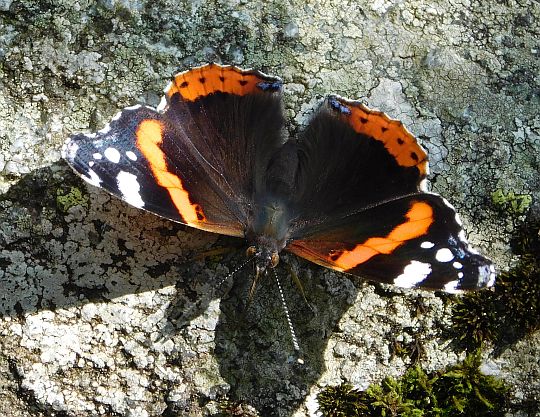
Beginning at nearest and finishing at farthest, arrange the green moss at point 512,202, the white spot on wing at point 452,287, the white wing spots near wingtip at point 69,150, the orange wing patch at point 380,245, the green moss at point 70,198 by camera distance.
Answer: the white spot on wing at point 452,287
the white wing spots near wingtip at point 69,150
the orange wing patch at point 380,245
the green moss at point 70,198
the green moss at point 512,202

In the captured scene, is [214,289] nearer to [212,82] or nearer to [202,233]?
[202,233]

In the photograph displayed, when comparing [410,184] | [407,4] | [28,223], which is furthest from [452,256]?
[28,223]

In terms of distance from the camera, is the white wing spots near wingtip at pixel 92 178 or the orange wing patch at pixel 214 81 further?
the orange wing patch at pixel 214 81

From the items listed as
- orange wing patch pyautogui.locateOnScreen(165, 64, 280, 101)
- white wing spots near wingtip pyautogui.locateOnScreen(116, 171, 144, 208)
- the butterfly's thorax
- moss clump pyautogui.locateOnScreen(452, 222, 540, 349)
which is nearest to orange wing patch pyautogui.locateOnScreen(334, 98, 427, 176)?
orange wing patch pyautogui.locateOnScreen(165, 64, 280, 101)

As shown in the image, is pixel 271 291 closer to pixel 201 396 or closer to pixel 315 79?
pixel 201 396

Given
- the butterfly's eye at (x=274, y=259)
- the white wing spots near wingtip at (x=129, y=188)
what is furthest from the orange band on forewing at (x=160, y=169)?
the butterfly's eye at (x=274, y=259)

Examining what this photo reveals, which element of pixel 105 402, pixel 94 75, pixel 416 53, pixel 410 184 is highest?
pixel 416 53

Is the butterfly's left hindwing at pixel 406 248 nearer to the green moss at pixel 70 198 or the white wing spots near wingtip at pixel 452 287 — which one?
the white wing spots near wingtip at pixel 452 287
